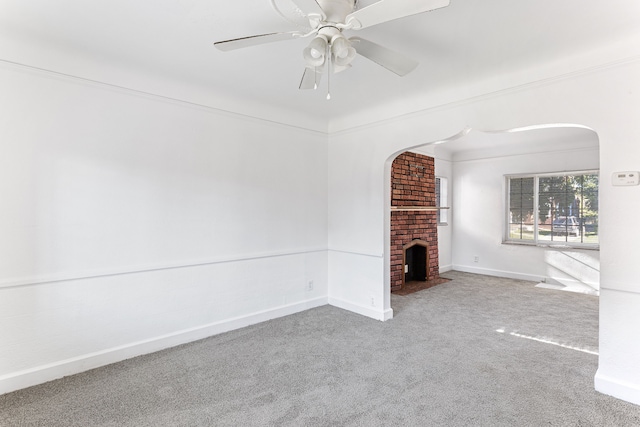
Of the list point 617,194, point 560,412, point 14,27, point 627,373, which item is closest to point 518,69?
point 617,194

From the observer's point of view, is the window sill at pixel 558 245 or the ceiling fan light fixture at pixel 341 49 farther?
the window sill at pixel 558 245

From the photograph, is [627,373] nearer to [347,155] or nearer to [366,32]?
[366,32]

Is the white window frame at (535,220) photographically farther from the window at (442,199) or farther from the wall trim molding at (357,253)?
the wall trim molding at (357,253)

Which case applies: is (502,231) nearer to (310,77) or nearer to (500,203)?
(500,203)

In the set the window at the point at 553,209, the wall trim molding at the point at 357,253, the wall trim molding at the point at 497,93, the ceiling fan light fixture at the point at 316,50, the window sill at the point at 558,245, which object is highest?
the wall trim molding at the point at 497,93

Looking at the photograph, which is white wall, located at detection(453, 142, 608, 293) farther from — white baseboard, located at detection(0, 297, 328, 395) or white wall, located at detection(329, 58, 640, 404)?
white baseboard, located at detection(0, 297, 328, 395)

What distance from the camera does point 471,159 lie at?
21.6 feet

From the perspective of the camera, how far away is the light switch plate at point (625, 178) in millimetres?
2182

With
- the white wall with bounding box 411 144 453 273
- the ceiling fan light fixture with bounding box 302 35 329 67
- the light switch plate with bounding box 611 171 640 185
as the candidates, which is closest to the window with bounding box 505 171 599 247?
the white wall with bounding box 411 144 453 273

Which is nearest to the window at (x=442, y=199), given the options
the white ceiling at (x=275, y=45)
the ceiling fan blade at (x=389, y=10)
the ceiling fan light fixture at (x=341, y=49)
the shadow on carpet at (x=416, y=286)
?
the shadow on carpet at (x=416, y=286)

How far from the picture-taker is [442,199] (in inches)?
268

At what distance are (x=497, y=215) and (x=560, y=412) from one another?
15.7 feet

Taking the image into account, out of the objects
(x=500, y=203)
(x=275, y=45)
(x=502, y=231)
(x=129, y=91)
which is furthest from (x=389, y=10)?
(x=502, y=231)

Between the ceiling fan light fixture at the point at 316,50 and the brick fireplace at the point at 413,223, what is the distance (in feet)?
11.7
